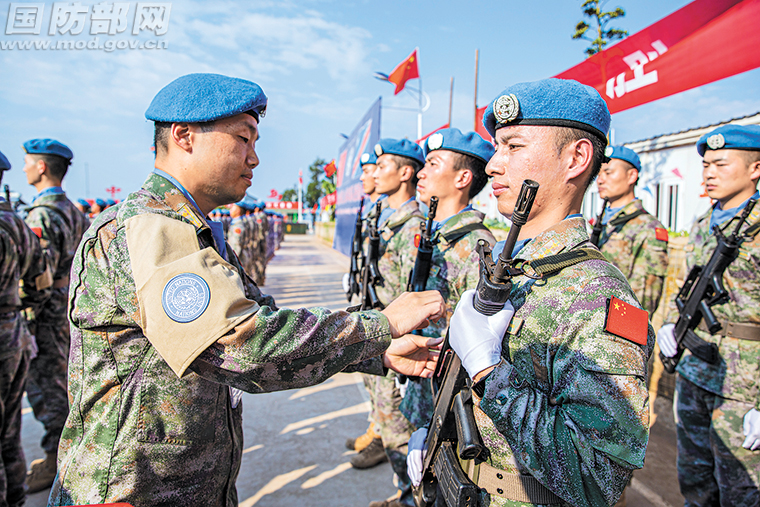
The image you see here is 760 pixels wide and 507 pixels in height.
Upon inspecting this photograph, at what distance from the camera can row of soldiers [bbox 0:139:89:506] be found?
9.29ft

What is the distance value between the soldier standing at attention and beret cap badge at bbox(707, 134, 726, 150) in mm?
1466

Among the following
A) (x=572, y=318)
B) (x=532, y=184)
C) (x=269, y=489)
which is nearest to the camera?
(x=532, y=184)

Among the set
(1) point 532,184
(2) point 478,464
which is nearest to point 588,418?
(2) point 478,464

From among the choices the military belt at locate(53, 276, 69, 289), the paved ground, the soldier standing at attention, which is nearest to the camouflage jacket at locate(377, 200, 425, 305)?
the soldier standing at attention

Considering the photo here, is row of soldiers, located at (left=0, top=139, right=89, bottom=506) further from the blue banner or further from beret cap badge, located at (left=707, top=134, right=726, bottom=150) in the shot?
the blue banner

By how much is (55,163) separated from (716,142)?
567 cm

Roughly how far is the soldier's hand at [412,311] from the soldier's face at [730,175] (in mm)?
2545

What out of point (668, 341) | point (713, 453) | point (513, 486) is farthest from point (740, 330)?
point (513, 486)

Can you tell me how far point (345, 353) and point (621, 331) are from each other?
80 centimetres

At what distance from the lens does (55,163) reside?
4.20 m

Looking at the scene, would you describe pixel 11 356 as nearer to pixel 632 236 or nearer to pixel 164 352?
pixel 164 352

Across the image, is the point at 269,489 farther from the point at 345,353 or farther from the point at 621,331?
the point at 621,331

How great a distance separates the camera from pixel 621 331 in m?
1.16

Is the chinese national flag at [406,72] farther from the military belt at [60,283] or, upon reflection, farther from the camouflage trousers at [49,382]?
the camouflage trousers at [49,382]
